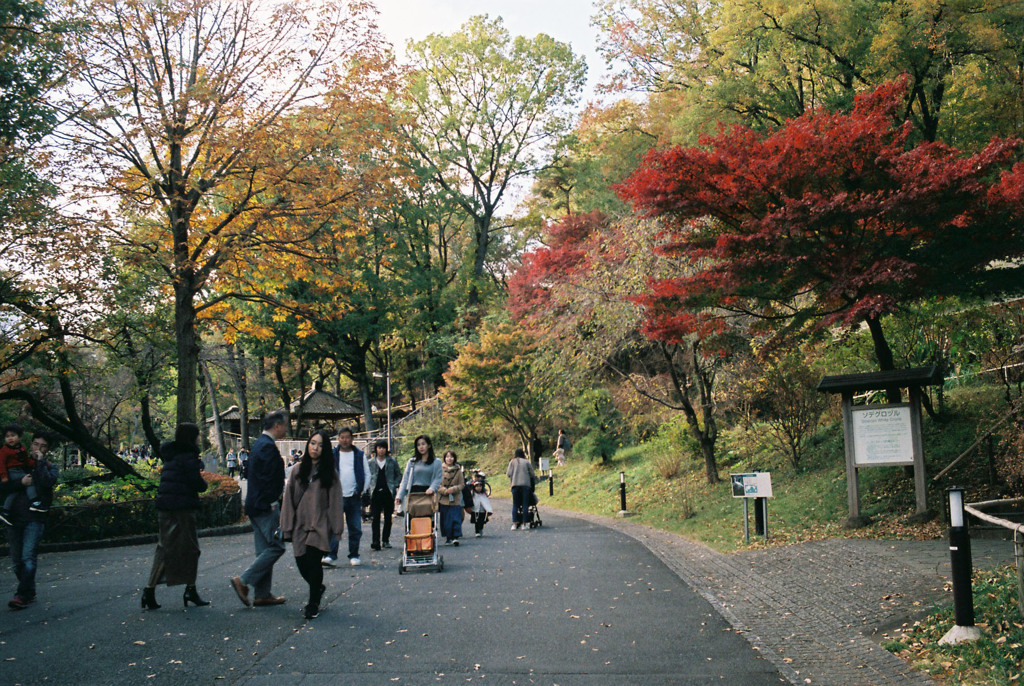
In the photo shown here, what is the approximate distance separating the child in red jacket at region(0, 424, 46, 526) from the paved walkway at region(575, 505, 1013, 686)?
24.5 ft

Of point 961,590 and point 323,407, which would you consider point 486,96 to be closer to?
point 323,407

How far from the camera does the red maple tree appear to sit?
1207 centimetres

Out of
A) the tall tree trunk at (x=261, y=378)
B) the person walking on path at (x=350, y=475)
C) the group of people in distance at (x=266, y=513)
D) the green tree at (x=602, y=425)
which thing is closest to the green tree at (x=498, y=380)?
the green tree at (x=602, y=425)

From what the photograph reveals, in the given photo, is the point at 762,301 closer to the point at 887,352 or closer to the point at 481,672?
the point at 887,352

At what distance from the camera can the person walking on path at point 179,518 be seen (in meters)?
8.52

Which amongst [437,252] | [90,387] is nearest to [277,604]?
[90,387]

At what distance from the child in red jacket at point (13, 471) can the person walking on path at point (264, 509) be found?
101 inches

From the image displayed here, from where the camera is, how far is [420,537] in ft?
37.7

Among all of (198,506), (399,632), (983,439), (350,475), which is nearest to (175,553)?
(198,506)

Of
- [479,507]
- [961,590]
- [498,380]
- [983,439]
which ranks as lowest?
[479,507]

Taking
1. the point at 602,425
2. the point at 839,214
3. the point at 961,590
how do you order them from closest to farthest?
the point at 961,590
the point at 839,214
the point at 602,425

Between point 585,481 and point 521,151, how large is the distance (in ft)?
73.1

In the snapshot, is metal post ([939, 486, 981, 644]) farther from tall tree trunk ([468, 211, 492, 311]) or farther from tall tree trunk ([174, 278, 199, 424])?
tall tree trunk ([468, 211, 492, 311])

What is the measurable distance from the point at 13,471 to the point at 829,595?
891cm
